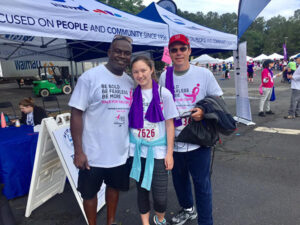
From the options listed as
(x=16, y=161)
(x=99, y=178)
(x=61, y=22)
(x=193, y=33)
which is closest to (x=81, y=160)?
(x=99, y=178)

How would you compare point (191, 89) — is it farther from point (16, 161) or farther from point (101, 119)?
point (16, 161)

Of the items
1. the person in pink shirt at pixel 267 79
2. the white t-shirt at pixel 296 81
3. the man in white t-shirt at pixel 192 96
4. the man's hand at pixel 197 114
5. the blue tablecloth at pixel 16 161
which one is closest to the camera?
the man's hand at pixel 197 114

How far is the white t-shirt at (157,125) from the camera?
177 cm

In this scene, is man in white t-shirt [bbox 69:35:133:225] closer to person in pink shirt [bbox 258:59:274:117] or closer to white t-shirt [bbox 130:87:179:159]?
white t-shirt [bbox 130:87:179:159]

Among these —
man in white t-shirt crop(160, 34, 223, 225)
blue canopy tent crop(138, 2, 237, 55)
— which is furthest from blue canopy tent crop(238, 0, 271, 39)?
man in white t-shirt crop(160, 34, 223, 225)

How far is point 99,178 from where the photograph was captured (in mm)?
1860

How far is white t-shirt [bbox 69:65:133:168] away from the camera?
5.53ft

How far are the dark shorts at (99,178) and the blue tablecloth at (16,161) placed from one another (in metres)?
1.53

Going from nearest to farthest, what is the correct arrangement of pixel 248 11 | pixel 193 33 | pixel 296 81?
pixel 193 33
pixel 248 11
pixel 296 81

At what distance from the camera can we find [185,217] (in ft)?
7.66

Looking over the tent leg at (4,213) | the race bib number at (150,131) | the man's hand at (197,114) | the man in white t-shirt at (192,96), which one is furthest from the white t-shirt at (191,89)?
the tent leg at (4,213)

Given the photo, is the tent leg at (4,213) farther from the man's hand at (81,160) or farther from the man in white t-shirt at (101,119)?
the man's hand at (81,160)

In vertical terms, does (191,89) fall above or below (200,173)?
above

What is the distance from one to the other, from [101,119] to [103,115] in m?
0.04
